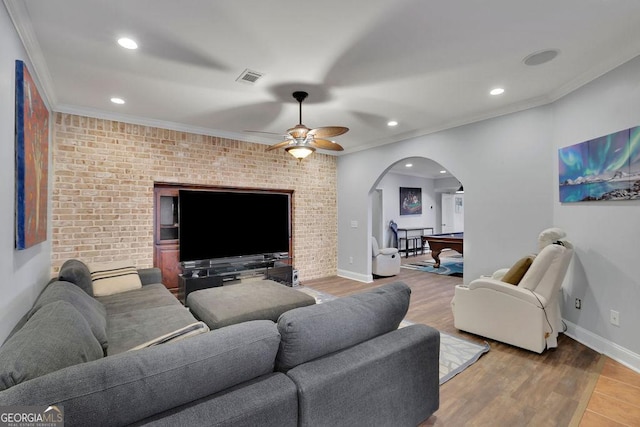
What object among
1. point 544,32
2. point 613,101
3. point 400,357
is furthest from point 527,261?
point 400,357

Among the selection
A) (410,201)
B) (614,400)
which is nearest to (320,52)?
(614,400)

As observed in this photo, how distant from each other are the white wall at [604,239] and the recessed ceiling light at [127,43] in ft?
13.3

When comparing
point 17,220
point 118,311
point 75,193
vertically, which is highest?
point 75,193

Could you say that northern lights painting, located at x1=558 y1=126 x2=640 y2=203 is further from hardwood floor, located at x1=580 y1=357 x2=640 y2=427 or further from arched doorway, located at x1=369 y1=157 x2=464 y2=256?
arched doorway, located at x1=369 y1=157 x2=464 y2=256

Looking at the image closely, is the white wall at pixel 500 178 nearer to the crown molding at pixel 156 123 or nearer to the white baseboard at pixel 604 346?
the white baseboard at pixel 604 346

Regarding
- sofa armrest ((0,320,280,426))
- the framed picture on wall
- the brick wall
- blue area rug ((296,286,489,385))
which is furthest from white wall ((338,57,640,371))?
the framed picture on wall

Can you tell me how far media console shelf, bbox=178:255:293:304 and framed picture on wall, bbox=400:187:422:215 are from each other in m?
5.26

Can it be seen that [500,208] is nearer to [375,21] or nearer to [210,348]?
[375,21]

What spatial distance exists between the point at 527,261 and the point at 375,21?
2.73m

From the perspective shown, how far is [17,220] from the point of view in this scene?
198cm

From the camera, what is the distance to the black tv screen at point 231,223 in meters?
4.44

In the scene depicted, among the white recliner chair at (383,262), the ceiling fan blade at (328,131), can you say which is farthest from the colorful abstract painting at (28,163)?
the white recliner chair at (383,262)

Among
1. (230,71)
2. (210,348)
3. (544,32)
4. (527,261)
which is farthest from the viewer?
(527,261)

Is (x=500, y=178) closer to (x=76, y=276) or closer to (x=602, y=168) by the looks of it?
(x=602, y=168)
